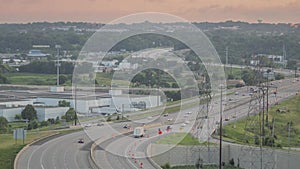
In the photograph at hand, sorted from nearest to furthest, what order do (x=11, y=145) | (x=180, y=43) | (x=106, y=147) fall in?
(x=106, y=147)
(x=11, y=145)
(x=180, y=43)

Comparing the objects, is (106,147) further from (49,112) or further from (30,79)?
(30,79)

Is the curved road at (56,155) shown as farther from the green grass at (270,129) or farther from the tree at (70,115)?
the tree at (70,115)

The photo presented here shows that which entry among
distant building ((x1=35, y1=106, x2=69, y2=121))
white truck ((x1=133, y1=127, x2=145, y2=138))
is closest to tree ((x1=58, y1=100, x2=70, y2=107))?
Result: distant building ((x1=35, y1=106, x2=69, y2=121))

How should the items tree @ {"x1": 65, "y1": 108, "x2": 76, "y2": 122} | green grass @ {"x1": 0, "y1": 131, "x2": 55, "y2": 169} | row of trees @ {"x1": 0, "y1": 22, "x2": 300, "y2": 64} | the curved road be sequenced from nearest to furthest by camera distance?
the curved road, green grass @ {"x1": 0, "y1": 131, "x2": 55, "y2": 169}, tree @ {"x1": 65, "y1": 108, "x2": 76, "y2": 122}, row of trees @ {"x1": 0, "y1": 22, "x2": 300, "y2": 64}

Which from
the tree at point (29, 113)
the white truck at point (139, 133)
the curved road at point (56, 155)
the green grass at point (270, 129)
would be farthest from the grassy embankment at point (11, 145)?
the green grass at point (270, 129)

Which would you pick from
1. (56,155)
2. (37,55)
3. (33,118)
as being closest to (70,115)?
(33,118)

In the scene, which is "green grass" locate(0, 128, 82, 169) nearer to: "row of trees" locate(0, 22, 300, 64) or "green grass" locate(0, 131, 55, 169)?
"green grass" locate(0, 131, 55, 169)

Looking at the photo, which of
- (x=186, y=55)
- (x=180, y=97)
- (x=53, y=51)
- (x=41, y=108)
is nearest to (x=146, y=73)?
(x=186, y=55)

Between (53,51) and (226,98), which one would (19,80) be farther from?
(53,51)

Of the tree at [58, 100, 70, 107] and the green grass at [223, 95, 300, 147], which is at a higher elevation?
the tree at [58, 100, 70, 107]
